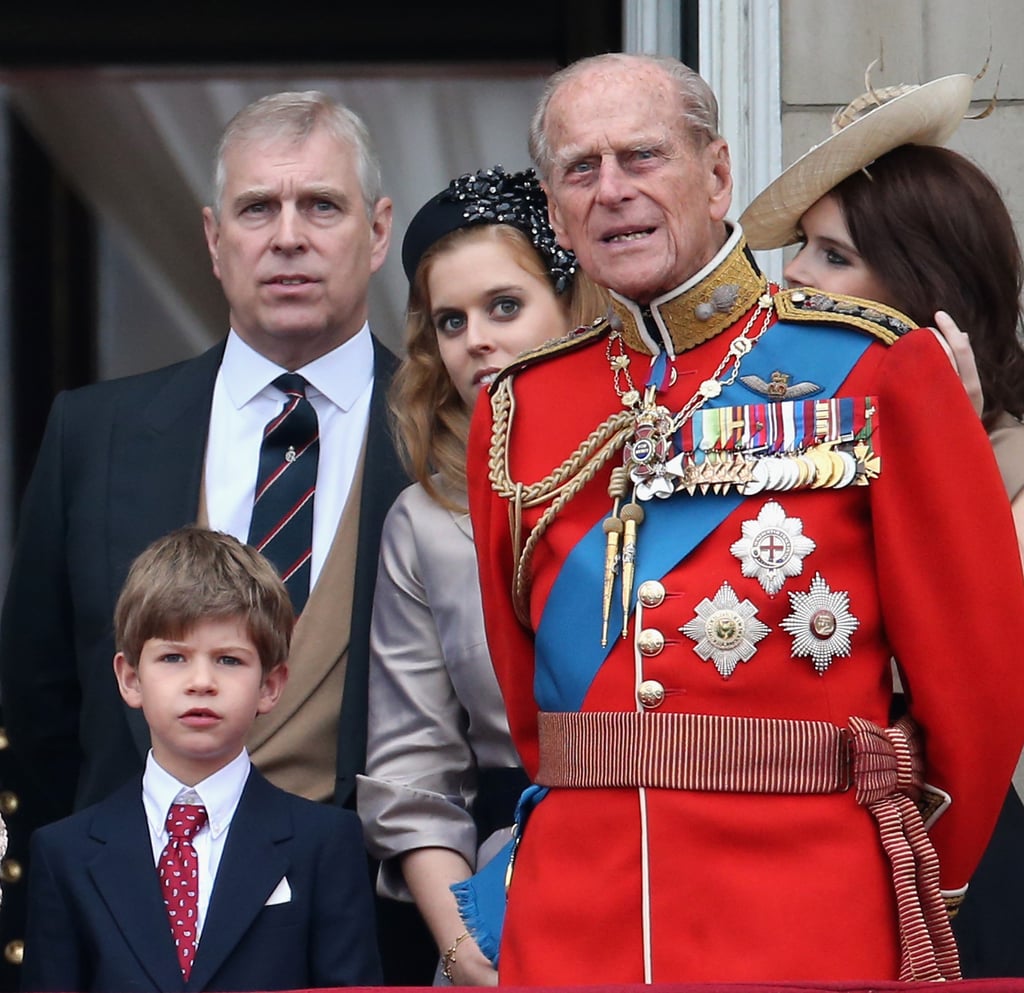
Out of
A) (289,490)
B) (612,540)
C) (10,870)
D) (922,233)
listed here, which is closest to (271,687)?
(289,490)

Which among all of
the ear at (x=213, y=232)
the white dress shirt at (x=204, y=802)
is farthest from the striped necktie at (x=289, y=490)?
the white dress shirt at (x=204, y=802)

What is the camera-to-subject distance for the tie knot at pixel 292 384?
381 centimetres

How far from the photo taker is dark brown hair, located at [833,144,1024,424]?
3.20 meters

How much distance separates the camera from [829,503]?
2.57 m

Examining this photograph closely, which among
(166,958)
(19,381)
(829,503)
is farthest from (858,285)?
(19,381)

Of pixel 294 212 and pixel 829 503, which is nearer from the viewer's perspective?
pixel 829 503

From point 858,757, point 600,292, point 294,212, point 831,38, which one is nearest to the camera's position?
point 858,757

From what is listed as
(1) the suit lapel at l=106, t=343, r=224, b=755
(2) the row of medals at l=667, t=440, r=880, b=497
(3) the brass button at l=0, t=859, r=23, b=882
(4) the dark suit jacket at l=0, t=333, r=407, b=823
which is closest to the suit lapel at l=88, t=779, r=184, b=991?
(4) the dark suit jacket at l=0, t=333, r=407, b=823

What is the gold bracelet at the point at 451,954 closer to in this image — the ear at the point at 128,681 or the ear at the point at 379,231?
the ear at the point at 128,681

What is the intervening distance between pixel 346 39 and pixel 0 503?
4.84 feet

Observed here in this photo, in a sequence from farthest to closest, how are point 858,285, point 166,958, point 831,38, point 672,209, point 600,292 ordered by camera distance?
point 831,38 → point 600,292 → point 858,285 → point 166,958 → point 672,209

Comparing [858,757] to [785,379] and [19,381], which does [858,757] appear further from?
[19,381]

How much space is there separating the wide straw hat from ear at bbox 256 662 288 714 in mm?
1007

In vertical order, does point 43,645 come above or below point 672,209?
below
